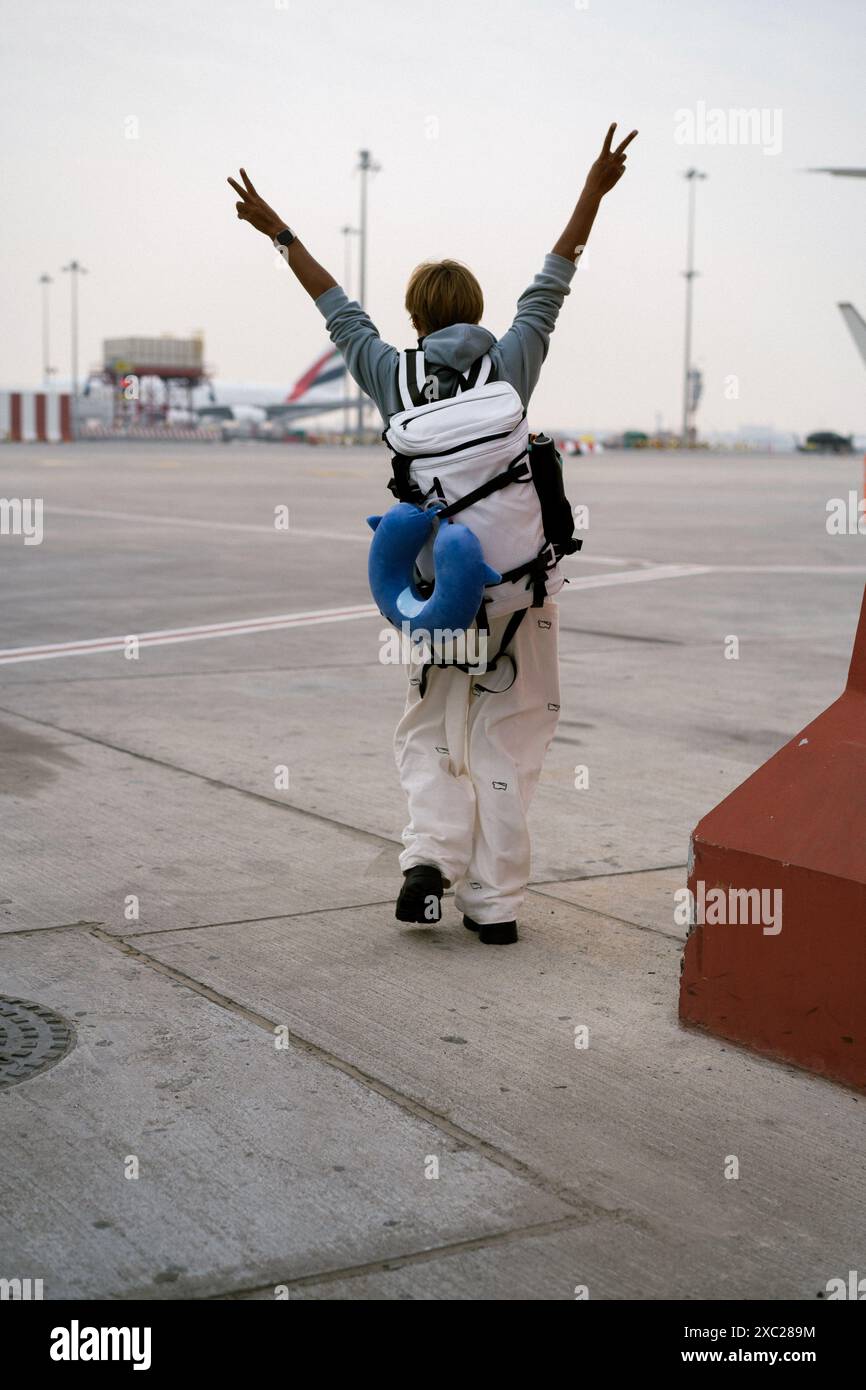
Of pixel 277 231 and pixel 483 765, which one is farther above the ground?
pixel 277 231

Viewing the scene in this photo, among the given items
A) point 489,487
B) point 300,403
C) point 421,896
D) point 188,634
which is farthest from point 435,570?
point 300,403

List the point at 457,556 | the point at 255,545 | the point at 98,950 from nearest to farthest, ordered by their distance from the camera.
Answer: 1. the point at 457,556
2. the point at 98,950
3. the point at 255,545

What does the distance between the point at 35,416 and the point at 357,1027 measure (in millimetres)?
75736

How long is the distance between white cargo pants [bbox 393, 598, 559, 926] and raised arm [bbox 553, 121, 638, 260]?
101cm

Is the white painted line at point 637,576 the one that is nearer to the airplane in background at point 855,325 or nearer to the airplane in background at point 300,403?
the airplane in background at point 855,325

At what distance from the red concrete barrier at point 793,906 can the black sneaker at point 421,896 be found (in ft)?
2.66

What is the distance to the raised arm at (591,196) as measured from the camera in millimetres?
4340

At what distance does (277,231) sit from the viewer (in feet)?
14.8

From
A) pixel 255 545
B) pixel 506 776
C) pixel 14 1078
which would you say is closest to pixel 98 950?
pixel 14 1078

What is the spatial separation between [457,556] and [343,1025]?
1.23 metres

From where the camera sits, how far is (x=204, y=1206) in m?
2.90

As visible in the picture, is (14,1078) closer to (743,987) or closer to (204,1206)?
(204,1206)

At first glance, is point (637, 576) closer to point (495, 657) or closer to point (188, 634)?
point (188, 634)

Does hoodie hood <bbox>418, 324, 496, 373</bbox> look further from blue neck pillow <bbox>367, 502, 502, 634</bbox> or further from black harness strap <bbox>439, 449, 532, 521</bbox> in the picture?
blue neck pillow <bbox>367, 502, 502, 634</bbox>
